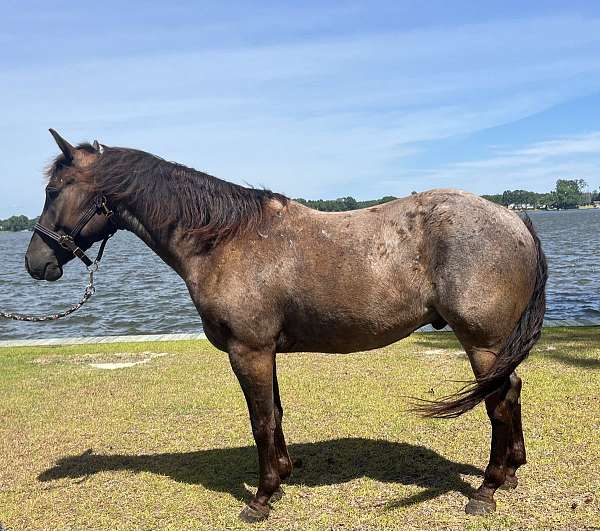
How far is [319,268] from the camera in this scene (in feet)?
13.1

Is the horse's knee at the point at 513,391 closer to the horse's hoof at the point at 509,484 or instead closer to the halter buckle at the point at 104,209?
the horse's hoof at the point at 509,484

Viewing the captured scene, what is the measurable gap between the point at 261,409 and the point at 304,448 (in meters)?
1.48

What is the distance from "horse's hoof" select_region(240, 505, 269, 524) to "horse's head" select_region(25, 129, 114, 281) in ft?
7.61

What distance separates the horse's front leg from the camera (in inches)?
158

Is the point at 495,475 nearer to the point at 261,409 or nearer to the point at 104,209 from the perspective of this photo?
the point at 261,409

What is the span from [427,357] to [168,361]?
13.8 ft

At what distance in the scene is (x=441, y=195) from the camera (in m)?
4.01

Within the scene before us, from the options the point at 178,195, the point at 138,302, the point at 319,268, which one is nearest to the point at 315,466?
the point at 319,268

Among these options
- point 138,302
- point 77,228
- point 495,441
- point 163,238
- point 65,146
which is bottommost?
point 138,302

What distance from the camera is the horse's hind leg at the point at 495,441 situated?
3.88 m

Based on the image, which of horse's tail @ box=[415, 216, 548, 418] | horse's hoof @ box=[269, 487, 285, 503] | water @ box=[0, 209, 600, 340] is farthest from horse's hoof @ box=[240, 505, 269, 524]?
water @ box=[0, 209, 600, 340]

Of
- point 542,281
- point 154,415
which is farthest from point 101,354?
point 542,281

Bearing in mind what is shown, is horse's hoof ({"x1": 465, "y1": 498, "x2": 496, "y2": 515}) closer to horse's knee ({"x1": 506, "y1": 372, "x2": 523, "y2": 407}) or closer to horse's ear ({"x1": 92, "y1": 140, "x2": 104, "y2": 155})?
horse's knee ({"x1": 506, "y1": 372, "x2": 523, "y2": 407})

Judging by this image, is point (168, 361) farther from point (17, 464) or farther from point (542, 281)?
point (542, 281)
